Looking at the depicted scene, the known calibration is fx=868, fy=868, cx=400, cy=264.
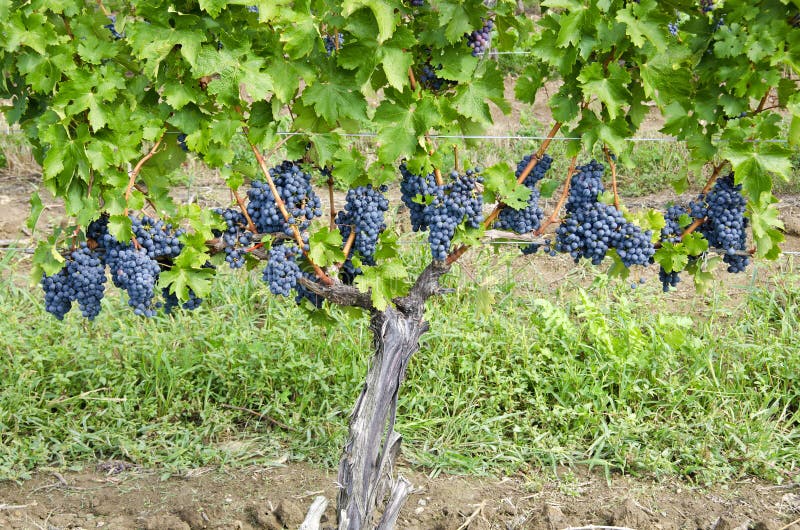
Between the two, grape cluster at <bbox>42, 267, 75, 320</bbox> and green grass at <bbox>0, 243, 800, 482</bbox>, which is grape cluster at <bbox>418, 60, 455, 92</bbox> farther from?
green grass at <bbox>0, 243, 800, 482</bbox>

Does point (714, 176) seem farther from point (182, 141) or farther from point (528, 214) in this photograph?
point (182, 141)

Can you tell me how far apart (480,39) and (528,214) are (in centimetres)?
59

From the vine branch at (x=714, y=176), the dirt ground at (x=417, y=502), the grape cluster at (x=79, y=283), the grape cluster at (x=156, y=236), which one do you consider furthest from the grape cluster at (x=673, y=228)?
the grape cluster at (x=79, y=283)

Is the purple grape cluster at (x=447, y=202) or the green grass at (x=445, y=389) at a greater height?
the purple grape cluster at (x=447, y=202)

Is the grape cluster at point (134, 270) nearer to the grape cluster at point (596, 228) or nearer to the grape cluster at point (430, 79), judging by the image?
the grape cluster at point (430, 79)

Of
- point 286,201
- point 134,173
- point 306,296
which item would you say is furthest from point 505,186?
point 134,173

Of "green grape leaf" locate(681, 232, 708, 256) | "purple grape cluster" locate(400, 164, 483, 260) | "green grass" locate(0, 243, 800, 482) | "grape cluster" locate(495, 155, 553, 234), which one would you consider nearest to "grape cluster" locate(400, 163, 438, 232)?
"purple grape cluster" locate(400, 164, 483, 260)

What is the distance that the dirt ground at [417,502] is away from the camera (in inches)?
141

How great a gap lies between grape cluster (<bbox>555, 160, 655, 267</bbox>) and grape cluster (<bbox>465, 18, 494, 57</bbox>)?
1.72 ft

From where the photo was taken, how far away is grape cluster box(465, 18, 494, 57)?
2.69 meters

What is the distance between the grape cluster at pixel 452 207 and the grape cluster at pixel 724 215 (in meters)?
0.75

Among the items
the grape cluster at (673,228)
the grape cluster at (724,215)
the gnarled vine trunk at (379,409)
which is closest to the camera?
the grape cluster at (724,215)

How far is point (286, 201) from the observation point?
9.43 feet

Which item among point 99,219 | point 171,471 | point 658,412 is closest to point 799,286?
point 658,412
